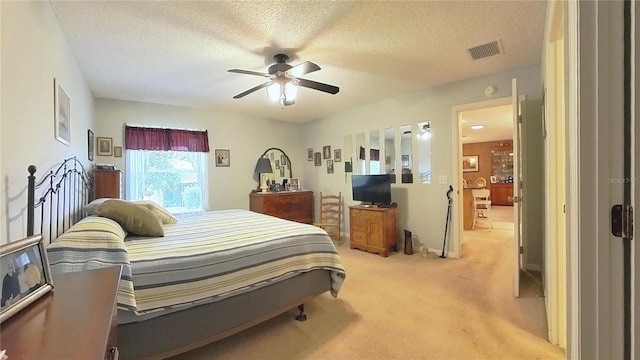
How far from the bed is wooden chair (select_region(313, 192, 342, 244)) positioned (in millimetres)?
2797

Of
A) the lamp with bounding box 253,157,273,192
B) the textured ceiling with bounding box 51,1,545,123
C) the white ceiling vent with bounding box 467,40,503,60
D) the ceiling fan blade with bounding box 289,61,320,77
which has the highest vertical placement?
the white ceiling vent with bounding box 467,40,503,60

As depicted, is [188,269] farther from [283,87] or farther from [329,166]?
[329,166]

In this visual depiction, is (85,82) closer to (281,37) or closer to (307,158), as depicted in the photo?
(281,37)

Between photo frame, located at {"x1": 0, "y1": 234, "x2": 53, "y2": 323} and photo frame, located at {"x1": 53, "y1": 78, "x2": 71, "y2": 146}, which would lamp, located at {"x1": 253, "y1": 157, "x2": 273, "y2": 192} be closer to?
photo frame, located at {"x1": 53, "y1": 78, "x2": 71, "y2": 146}

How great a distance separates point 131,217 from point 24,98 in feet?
3.24

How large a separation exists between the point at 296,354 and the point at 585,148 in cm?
184

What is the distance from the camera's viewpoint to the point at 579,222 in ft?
2.85

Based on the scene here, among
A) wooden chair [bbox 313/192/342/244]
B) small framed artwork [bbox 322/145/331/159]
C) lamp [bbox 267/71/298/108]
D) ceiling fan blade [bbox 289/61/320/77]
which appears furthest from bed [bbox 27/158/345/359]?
small framed artwork [bbox 322/145/331/159]

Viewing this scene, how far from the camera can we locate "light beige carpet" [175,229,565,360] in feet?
6.05

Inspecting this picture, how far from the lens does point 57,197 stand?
6.87 ft

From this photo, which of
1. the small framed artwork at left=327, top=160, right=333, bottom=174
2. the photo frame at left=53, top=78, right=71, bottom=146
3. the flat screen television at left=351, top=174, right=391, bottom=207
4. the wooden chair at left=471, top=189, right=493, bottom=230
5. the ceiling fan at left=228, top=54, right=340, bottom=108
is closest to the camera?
the photo frame at left=53, top=78, right=71, bottom=146

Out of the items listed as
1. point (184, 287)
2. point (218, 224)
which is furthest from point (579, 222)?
point (218, 224)

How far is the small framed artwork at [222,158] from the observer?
508 cm

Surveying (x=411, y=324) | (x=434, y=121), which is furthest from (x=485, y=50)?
(x=411, y=324)
